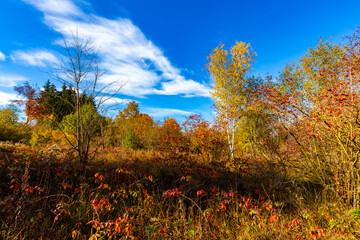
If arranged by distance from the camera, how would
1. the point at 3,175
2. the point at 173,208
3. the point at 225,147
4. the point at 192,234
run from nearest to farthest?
1. the point at 192,234
2. the point at 173,208
3. the point at 3,175
4. the point at 225,147

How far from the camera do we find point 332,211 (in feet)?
9.32

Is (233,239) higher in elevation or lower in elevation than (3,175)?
lower

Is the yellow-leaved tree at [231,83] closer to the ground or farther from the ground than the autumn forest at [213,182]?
farther from the ground

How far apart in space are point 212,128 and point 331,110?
5.95 m

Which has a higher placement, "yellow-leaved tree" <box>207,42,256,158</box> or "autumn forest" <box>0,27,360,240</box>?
"yellow-leaved tree" <box>207,42,256,158</box>

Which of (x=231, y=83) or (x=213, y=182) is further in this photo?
(x=231, y=83)

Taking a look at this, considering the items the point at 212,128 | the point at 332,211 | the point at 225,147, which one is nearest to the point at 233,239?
the point at 332,211

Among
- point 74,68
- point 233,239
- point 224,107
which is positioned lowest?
point 233,239

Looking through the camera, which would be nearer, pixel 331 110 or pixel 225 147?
pixel 331 110

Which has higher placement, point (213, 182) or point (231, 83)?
point (231, 83)

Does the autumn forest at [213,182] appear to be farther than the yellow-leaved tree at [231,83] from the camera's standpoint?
No

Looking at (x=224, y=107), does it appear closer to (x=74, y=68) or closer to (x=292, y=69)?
(x=292, y=69)

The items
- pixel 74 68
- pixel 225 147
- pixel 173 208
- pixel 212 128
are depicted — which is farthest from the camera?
pixel 212 128

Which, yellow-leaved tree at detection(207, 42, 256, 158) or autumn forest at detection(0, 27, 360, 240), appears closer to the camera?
autumn forest at detection(0, 27, 360, 240)
